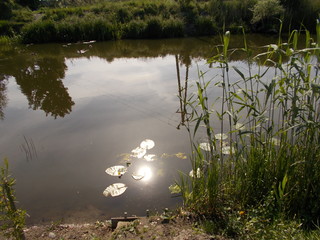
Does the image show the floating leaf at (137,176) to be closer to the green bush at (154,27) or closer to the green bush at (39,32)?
the green bush at (154,27)

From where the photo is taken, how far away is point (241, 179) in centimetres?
244

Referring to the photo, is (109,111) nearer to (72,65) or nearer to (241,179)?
(241,179)

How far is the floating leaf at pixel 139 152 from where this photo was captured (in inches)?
150

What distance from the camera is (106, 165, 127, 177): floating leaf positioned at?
137 inches

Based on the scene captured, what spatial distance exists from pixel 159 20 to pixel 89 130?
28.1ft

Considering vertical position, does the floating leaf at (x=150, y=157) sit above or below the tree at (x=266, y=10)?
below

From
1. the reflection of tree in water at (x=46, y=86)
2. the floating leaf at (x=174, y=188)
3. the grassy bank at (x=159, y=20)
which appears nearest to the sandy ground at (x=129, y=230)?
the floating leaf at (x=174, y=188)

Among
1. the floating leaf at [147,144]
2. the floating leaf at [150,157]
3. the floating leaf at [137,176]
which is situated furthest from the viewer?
the floating leaf at [147,144]

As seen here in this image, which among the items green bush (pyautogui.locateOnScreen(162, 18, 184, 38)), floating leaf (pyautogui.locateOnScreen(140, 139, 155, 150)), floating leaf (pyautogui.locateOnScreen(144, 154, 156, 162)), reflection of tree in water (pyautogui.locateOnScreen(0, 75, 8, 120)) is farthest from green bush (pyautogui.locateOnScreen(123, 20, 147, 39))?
floating leaf (pyautogui.locateOnScreen(144, 154, 156, 162))

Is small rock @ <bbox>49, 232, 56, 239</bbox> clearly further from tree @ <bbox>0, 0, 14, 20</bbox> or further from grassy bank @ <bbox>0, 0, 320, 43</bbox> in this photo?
tree @ <bbox>0, 0, 14, 20</bbox>

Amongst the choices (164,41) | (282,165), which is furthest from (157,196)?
(164,41)

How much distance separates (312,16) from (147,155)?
11.2 meters

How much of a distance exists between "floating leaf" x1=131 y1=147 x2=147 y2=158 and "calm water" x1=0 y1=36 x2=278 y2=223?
0.24 feet

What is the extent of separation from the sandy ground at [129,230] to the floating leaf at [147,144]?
144 cm
